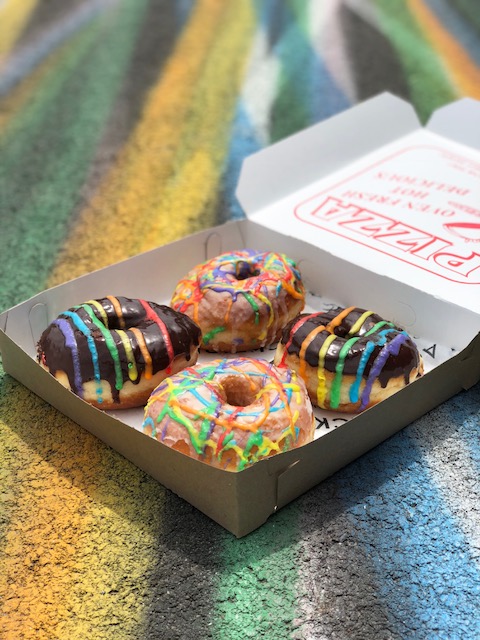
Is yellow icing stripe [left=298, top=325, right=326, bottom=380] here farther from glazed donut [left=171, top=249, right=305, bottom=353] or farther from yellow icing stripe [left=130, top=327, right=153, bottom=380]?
yellow icing stripe [left=130, top=327, right=153, bottom=380]

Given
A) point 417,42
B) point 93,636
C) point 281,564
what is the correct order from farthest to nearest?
point 417,42 < point 281,564 < point 93,636

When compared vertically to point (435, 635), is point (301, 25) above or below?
above

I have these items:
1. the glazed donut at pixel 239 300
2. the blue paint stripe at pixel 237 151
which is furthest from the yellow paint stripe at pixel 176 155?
the glazed donut at pixel 239 300

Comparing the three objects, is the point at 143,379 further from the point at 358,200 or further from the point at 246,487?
the point at 358,200

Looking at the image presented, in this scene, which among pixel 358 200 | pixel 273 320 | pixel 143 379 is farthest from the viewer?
pixel 358 200

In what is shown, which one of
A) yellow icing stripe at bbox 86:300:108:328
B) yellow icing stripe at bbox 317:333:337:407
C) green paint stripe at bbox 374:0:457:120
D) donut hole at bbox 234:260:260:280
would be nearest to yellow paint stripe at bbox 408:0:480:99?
green paint stripe at bbox 374:0:457:120

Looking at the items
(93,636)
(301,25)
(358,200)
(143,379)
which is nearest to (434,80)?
(301,25)

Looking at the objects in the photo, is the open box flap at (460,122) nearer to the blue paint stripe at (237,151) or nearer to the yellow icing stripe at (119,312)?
the blue paint stripe at (237,151)
